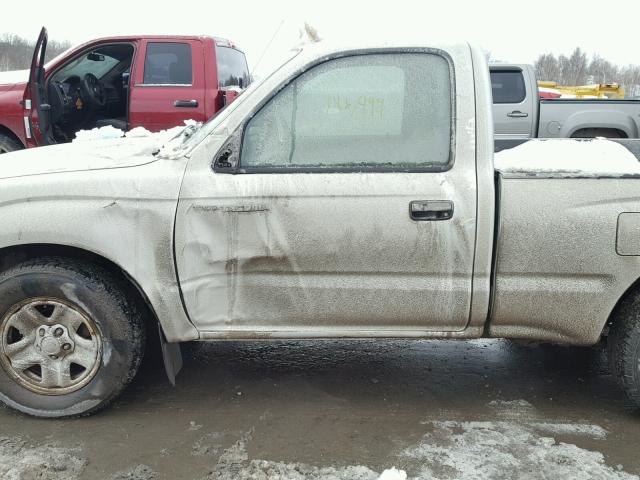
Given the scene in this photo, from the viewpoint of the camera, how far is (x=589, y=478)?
277cm

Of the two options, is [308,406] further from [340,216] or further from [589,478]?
[589,478]

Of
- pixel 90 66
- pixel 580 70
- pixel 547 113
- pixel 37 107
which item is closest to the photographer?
pixel 37 107

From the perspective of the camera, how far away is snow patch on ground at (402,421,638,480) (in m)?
2.81

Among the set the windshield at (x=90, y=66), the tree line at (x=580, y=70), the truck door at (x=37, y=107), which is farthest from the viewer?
the tree line at (x=580, y=70)

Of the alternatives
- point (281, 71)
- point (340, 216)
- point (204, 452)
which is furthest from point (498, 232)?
point (204, 452)

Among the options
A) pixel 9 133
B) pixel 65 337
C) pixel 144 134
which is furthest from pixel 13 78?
pixel 65 337

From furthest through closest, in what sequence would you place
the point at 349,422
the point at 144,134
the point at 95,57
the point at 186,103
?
the point at 95,57
the point at 186,103
the point at 144,134
the point at 349,422

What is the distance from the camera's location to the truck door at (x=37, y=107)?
22.0 feet

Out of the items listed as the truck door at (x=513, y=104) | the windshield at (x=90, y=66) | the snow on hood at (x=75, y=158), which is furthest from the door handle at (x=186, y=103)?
the truck door at (x=513, y=104)

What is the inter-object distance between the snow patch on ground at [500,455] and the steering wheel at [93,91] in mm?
6659

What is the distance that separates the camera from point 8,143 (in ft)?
24.7

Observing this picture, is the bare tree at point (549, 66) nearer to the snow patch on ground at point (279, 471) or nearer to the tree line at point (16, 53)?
the tree line at point (16, 53)

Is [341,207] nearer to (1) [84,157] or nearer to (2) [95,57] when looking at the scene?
(1) [84,157]

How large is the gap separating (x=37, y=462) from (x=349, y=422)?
4.79ft
